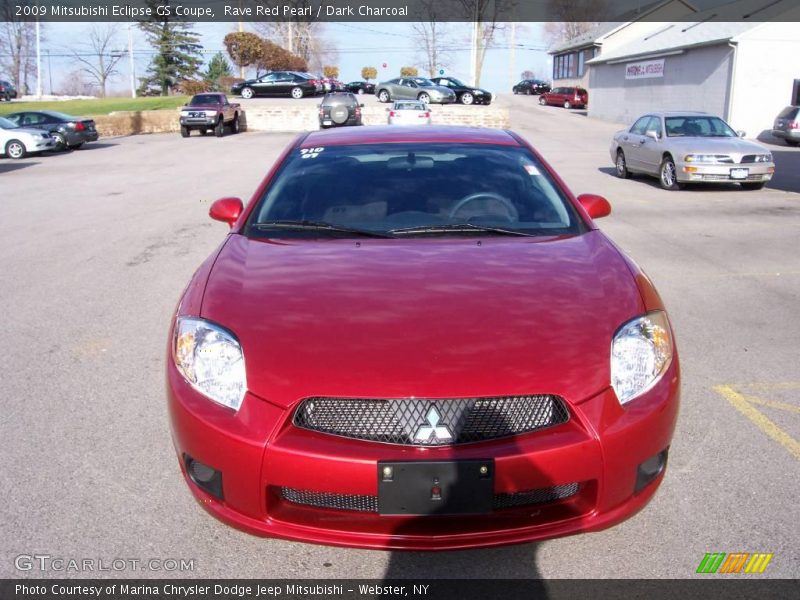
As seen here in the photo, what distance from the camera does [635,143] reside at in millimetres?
16781

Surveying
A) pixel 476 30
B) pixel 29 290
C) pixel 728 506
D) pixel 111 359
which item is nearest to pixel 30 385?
pixel 111 359

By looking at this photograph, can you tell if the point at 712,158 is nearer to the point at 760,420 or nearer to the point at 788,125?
the point at 760,420

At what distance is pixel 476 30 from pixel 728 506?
67099mm

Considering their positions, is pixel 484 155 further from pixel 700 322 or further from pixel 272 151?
pixel 272 151

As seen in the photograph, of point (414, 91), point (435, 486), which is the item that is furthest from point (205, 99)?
point (435, 486)

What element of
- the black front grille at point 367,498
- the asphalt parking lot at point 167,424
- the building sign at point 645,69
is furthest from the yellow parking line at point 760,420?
the building sign at point 645,69

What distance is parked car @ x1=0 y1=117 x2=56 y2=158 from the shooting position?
25359 mm

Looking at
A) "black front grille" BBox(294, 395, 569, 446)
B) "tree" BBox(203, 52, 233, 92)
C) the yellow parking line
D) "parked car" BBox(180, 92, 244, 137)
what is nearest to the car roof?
the yellow parking line

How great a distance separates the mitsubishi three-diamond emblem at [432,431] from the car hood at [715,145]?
44.8 ft

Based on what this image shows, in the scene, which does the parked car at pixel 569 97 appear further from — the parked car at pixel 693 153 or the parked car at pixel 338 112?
the parked car at pixel 693 153

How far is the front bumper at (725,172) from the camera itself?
14.4 m

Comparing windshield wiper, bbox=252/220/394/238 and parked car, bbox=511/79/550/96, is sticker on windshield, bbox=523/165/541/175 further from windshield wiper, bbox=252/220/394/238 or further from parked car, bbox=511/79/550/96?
parked car, bbox=511/79/550/96

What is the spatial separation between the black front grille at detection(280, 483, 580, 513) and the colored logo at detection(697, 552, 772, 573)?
68 cm
